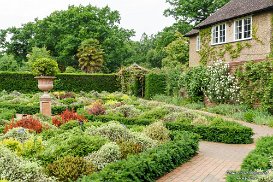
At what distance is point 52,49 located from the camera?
5622 centimetres

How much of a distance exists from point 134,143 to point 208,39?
65.4 feet

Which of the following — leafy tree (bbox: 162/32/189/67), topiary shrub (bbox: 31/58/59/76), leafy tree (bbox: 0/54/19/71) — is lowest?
topiary shrub (bbox: 31/58/59/76)

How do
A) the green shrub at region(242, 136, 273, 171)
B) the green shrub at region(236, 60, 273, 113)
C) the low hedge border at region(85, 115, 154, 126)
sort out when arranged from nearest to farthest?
the green shrub at region(242, 136, 273, 171) → the low hedge border at region(85, 115, 154, 126) → the green shrub at region(236, 60, 273, 113)

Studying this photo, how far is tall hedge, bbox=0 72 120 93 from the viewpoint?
104 feet

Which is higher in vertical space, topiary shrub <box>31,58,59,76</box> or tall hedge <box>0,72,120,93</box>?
topiary shrub <box>31,58,59,76</box>

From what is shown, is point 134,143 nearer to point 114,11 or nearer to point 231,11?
point 231,11

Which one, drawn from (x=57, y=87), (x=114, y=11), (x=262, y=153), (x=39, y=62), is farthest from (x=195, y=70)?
(x=114, y=11)

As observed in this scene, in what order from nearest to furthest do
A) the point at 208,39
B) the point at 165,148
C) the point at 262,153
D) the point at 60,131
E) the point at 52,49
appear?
the point at 262,153 → the point at 165,148 → the point at 60,131 → the point at 208,39 → the point at 52,49

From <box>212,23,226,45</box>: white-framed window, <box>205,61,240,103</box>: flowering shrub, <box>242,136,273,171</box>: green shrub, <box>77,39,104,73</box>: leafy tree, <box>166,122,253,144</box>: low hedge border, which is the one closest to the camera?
<box>242,136,273,171</box>: green shrub

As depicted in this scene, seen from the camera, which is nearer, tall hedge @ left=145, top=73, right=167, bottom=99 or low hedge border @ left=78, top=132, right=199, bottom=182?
low hedge border @ left=78, top=132, right=199, bottom=182

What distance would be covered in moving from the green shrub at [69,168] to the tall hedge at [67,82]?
25961 mm

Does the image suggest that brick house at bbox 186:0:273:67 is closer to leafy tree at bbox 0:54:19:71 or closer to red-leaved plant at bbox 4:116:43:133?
red-leaved plant at bbox 4:116:43:133

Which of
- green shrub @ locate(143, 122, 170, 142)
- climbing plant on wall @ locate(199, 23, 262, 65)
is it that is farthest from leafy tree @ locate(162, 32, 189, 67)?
green shrub @ locate(143, 122, 170, 142)

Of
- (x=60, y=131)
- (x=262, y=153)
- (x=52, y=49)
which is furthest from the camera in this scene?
(x=52, y=49)
